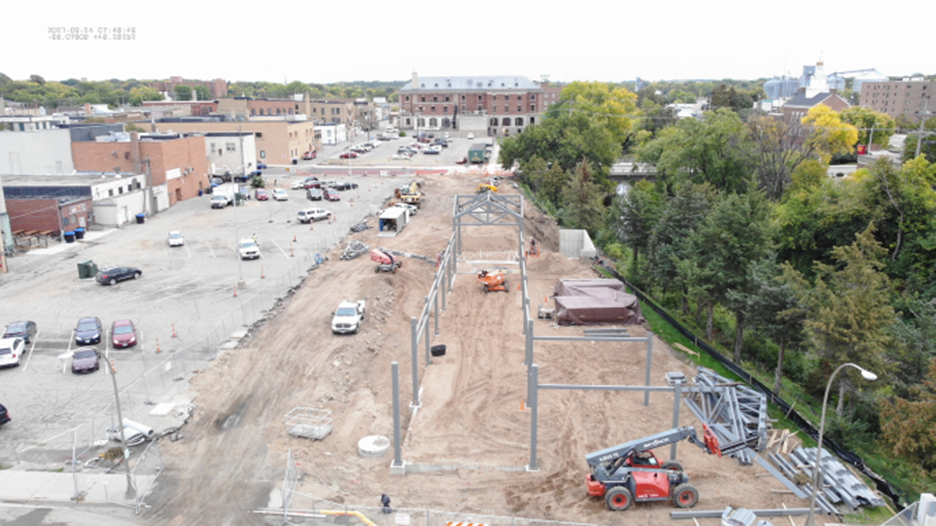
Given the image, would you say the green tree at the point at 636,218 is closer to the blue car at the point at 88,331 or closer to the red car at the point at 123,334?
the red car at the point at 123,334

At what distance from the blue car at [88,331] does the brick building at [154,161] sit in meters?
31.0

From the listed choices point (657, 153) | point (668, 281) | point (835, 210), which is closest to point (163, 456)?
point (668, 281)

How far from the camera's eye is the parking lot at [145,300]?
23.5m

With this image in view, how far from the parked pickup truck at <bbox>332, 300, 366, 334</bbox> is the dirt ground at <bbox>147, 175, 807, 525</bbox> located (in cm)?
52

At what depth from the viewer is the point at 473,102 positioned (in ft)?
436

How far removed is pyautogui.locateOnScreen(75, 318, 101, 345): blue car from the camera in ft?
94.3

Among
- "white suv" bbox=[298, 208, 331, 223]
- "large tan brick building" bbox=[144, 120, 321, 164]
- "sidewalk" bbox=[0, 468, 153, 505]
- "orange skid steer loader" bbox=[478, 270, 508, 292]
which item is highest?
"large tan brick building" bbox=[144, 120, 321, 164]

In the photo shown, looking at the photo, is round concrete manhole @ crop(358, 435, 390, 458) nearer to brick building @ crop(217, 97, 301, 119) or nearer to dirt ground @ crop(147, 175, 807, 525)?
dirt ground @ crop(147, 175, 807, 525)

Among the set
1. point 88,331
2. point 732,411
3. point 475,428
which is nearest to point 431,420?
point 475,428

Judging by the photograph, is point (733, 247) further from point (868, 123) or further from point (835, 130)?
point (868, 123)

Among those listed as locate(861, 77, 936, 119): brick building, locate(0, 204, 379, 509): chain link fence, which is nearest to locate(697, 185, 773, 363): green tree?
locate(0, 204, 379, 509): chain link fence

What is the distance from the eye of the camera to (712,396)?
24031mm

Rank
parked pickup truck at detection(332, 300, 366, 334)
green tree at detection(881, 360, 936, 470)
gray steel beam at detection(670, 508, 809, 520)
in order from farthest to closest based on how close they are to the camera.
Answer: parked pickup truck at detection(332, 300, 366, 334) → green tree at detection(881, 360, 936, 470) → gray steel beam at detection(670, 508, 809, 520)

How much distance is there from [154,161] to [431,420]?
49.1m
